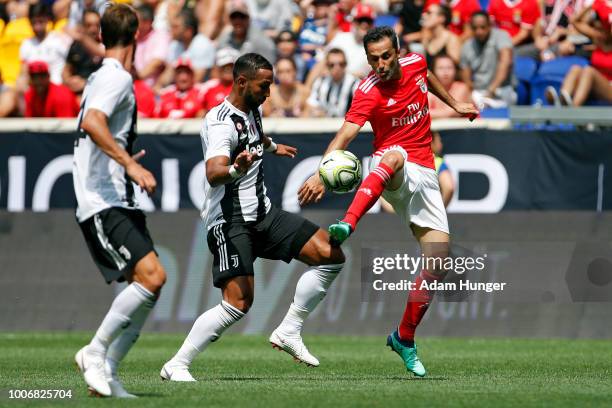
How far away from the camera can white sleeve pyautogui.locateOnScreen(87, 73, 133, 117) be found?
7.86 metres

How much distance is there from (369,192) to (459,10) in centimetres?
1076

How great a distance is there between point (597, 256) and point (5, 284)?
7.42 meters

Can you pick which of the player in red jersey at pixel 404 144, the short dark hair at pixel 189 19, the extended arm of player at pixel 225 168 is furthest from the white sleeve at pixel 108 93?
the short dark hair at pixel 189 19

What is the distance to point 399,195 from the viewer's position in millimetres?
10336

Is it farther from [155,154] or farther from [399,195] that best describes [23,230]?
[399,195]

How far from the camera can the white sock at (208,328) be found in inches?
372

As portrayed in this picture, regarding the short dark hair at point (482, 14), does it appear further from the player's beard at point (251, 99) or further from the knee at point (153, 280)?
the knee at point (153, 280)

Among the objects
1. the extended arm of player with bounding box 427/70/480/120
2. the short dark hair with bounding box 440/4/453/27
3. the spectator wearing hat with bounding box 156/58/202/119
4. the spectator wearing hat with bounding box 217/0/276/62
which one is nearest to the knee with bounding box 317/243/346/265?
the extended arm of player with bounding box 427/70/480/120

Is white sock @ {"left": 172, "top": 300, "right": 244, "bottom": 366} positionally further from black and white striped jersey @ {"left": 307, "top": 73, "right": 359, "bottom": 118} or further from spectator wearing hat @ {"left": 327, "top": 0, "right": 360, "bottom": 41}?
spectator wearing hat @ {"left": 327, "top": 0, "right": 360, "bottom": 41}

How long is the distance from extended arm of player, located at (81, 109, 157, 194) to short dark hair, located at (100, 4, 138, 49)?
1.75ft

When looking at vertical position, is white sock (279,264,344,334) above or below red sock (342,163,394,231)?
A: below

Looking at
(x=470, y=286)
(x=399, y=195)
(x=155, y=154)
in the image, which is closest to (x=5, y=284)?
(x=155, y=154)

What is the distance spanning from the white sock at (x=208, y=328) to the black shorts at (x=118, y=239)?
1.51 m

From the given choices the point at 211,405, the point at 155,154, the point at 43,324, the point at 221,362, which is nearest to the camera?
the point at 211,405
